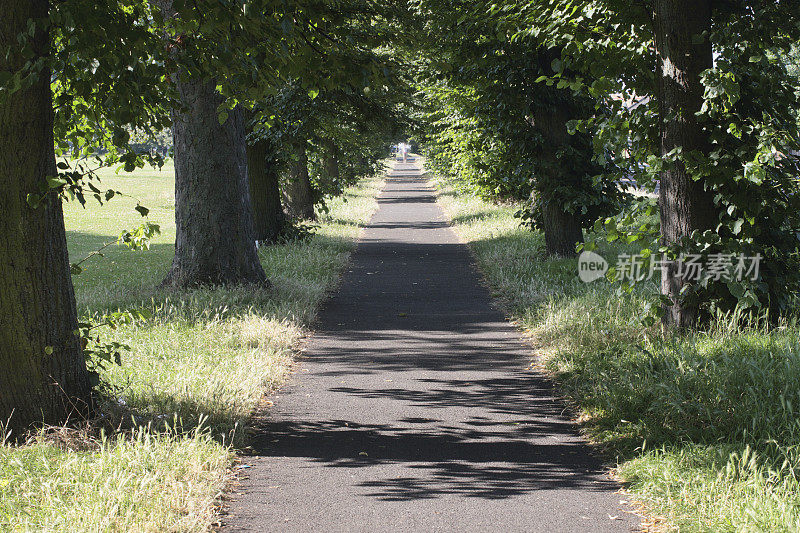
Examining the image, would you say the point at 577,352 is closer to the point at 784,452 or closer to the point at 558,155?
the point at 784,452

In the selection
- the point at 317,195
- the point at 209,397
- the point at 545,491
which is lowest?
the point at 545,491

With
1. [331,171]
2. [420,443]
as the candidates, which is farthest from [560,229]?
[331,171]

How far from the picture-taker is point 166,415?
18.4ft

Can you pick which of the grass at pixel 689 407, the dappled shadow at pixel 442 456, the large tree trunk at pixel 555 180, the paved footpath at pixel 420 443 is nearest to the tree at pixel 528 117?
the large tree trunk at pixel 555 180

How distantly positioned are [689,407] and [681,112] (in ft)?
10.1

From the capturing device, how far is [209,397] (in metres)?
6.00

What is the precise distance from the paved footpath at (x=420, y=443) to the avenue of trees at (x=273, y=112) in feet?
5.23

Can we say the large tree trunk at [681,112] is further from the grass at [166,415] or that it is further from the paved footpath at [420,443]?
the grass at [166,415]

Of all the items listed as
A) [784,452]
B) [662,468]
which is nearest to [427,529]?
[662,468]

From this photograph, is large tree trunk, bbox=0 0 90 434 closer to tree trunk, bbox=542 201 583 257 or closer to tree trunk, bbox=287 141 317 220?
tree trunk, bbox=542 201 583 257

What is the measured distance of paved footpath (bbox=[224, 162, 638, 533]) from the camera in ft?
14.5

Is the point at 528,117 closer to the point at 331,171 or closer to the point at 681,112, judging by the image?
the point at 681,112

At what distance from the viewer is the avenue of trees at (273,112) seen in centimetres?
507

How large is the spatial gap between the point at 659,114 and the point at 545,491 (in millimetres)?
4259
